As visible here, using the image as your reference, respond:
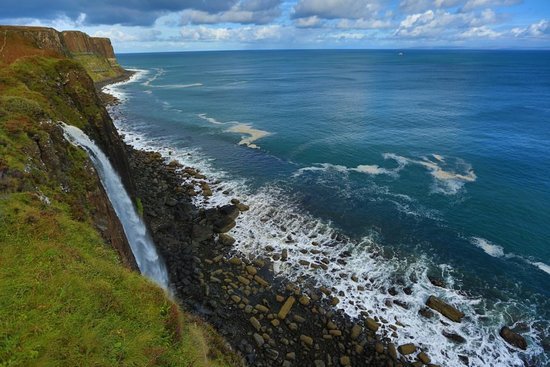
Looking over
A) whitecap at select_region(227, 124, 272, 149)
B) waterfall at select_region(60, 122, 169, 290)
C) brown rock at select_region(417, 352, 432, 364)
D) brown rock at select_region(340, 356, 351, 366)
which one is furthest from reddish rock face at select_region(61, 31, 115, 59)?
brown rock at select_region(417, 352, 432, 364)

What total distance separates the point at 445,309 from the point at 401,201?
16741 mm

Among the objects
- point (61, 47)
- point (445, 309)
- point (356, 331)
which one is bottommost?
point (445, 309)

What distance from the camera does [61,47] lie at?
204 ft

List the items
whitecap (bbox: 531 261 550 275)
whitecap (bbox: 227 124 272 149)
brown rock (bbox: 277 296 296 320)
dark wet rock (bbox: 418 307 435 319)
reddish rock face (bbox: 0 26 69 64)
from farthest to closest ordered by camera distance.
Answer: whitecap (bbox: 227 124 272 149) < reddish rock face (bbox: 0 26 69 64) < whitecap (bbox: 531 261 550 275) < dark wet rock (bbox: 418 307 435 319) < brown rock (bbox: 277 296 296 320)

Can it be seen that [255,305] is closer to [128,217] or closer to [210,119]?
[128,217]

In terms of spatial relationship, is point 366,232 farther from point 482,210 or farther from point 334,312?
point 482,210

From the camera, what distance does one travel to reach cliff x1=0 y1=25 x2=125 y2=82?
120 ft

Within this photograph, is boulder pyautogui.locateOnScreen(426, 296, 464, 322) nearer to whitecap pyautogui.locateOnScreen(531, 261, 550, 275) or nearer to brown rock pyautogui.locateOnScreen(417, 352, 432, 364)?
brown rock pyautogui.locateOnScreen(417, 352, 432, 364)

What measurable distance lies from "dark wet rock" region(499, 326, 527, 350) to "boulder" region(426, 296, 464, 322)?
2.73 metres

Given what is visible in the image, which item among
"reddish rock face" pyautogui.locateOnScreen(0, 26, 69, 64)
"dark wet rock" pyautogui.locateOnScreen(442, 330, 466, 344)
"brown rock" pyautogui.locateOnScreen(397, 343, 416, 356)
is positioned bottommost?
"dark wet rock" pyautogui.locateOnScreen(442, 330, 466, 344)

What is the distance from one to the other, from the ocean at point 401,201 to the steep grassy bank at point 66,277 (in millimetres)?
15334

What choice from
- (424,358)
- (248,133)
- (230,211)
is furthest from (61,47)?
(424,358)

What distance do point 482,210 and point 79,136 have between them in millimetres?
42417

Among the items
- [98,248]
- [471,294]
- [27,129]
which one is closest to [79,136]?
[27,129]
